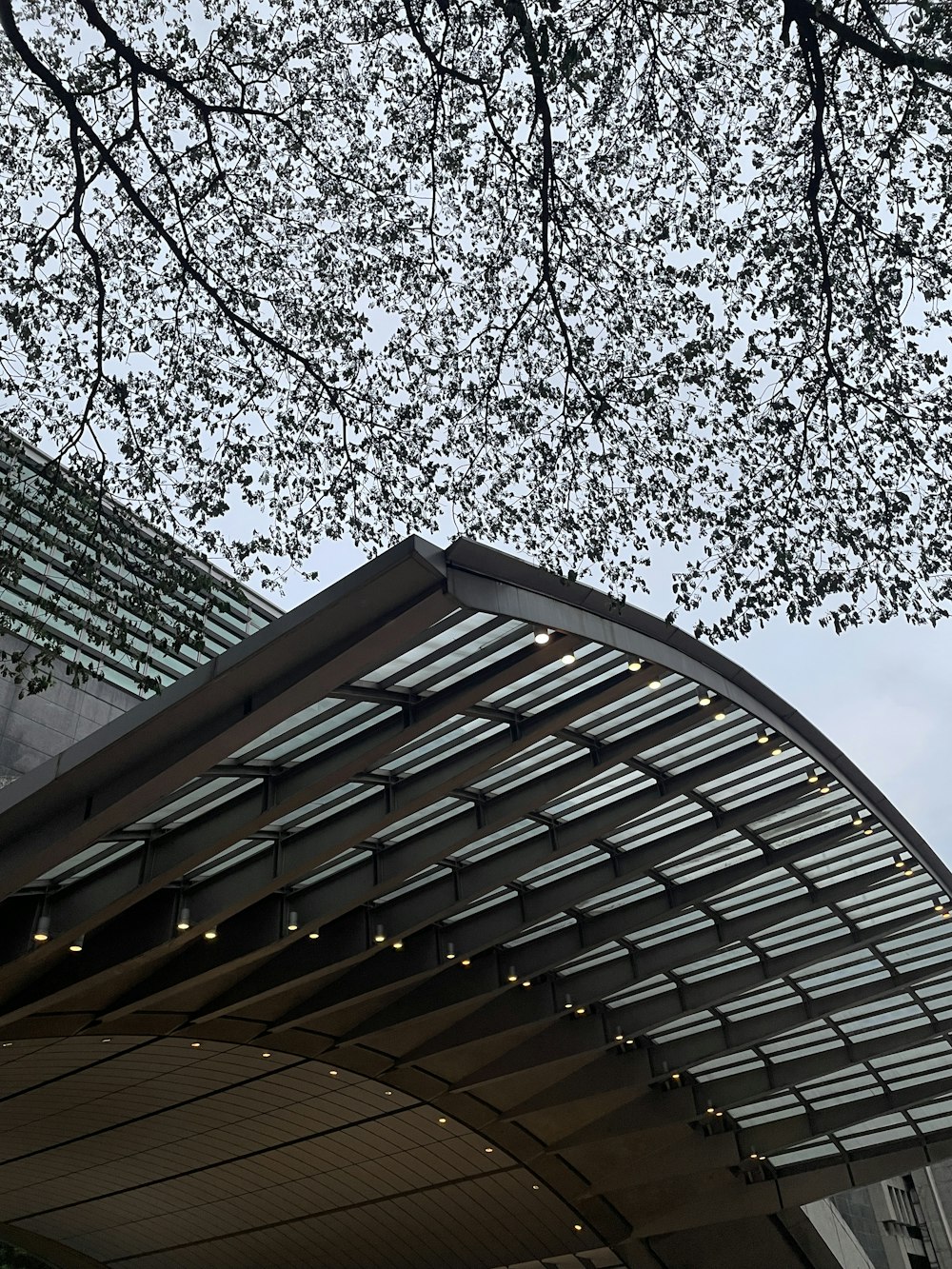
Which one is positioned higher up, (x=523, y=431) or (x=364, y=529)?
(x=523, y=431)

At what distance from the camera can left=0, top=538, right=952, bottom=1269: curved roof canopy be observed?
1343cm

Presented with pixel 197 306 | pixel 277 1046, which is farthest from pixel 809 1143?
pixel 197 306

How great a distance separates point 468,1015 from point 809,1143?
13328 millimetres

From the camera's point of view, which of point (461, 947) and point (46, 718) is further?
point (461, 947)

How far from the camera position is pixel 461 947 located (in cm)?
2372

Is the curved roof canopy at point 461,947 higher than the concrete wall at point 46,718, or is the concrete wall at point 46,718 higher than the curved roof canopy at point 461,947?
the concrete wall at point 46,718

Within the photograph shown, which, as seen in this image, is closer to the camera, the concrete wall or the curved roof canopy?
the curved roof canopy

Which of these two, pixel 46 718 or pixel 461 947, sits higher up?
pixel 46 718

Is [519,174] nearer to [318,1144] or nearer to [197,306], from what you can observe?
[197,306]

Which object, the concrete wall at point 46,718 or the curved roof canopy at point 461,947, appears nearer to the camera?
the curved roof canopy at point 461,947

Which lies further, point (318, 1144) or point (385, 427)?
point (318, 1144)

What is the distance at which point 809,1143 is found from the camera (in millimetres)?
33062

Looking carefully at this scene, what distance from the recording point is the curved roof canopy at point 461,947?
529 inches

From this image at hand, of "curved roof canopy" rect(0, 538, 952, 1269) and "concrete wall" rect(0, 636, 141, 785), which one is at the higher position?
"concrete wall" rect(0, 636, 141, 785)
